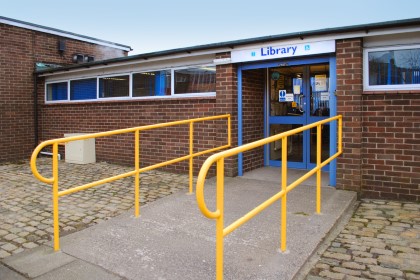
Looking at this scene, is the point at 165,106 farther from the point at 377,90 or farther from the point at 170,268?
the point at 170,268

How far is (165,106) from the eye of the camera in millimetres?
7926

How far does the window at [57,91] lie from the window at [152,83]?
3.01 m

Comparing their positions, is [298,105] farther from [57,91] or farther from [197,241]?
[57,91]

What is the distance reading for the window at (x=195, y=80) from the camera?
7.27m

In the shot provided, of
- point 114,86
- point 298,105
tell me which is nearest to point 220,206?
point 298,105

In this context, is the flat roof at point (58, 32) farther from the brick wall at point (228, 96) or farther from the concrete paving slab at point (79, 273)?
the concrete paving slab at point (79, 273)

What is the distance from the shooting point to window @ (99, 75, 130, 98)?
347 inches

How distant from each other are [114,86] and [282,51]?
4537 millimetres

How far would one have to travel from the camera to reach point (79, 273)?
10.5ft

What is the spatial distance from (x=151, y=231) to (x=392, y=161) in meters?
3.58

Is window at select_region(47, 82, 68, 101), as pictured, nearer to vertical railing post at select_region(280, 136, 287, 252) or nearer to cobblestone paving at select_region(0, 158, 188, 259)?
cobblestone paving at select_region(0, 158, 188, 259)

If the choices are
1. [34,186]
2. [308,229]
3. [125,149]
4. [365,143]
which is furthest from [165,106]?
[308,229]

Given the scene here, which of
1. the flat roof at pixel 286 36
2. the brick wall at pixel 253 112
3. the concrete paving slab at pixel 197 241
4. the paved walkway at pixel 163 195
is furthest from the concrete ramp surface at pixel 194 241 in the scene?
the flat roof at pixel 286 36

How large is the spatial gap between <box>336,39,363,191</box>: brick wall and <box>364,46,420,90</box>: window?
202 mm
